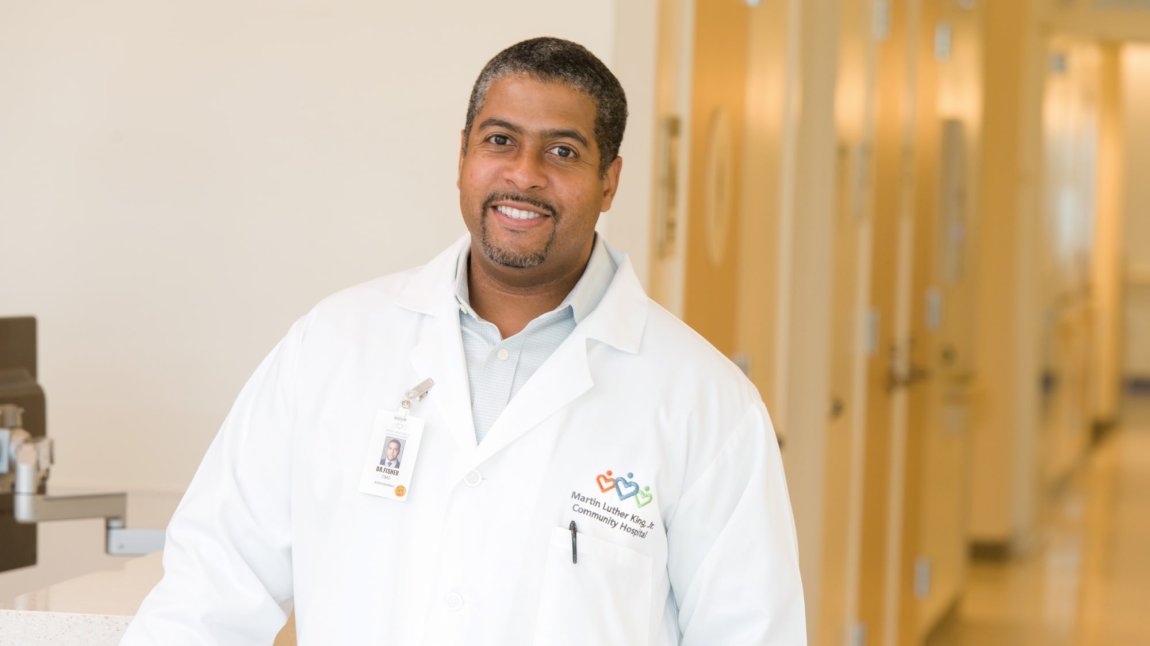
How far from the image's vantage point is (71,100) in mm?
2754

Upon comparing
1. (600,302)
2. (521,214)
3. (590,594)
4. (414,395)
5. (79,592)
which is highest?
(521,214)

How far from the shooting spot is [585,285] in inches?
68.9

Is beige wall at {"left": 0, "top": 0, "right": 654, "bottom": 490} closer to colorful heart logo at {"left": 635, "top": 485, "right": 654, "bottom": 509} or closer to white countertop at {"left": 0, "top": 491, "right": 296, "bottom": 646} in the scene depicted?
white countertop at {"left": 0, "top": 491, "right": 296, "bottom": 646}

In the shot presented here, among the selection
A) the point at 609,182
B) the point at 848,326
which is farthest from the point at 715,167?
the point at 609,182

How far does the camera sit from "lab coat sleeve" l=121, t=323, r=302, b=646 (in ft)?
5.55

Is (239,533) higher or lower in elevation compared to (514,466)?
lower

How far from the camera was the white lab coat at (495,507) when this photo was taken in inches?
64.2

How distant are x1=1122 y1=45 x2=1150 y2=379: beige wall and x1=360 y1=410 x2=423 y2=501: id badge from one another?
44.5 ft

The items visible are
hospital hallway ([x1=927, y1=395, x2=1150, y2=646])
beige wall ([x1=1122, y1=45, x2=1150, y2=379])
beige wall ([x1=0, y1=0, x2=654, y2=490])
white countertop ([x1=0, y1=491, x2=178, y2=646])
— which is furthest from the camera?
beige wall ([x1=1122, y1=45, x2=1150, y2=379])

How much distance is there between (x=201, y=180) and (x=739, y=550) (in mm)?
1472

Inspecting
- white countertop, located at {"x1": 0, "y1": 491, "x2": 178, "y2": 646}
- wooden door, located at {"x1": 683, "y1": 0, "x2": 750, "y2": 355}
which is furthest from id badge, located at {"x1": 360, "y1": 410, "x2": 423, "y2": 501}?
wooden door, located at {"x1": 683, "y1": 0, "x2": 750, "y2": 355}

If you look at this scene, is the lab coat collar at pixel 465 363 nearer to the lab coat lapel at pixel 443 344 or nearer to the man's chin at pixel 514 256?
the lab coat lapel at pixel 443 344

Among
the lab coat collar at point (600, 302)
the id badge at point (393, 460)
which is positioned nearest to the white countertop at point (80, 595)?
the id badge at point (393, 460)

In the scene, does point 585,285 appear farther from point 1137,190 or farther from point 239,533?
point 1137,190
